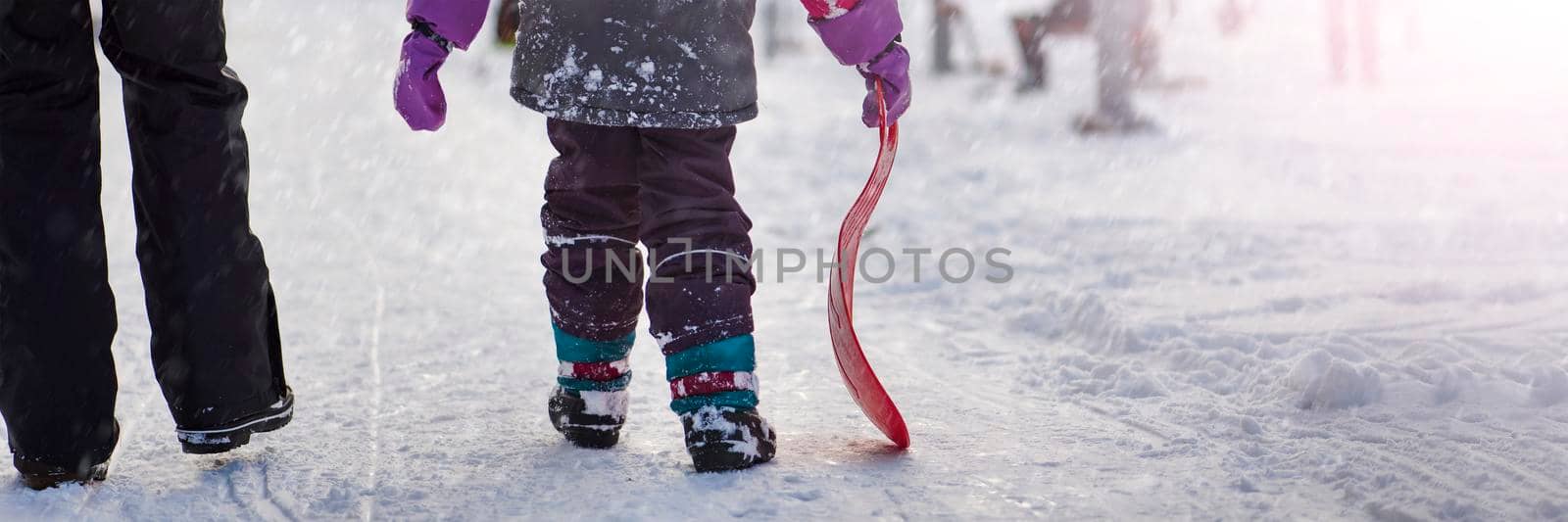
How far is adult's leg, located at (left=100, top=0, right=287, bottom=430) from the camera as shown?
6.84 feet

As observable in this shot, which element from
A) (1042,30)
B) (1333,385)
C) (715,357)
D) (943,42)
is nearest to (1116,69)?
(1042,30)

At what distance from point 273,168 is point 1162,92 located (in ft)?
20.1

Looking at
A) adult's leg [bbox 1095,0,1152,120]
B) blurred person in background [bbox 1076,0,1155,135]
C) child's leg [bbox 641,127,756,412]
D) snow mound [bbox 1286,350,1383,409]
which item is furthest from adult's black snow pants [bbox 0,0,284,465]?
adult's leg [bbox 1095,0,1152,120]

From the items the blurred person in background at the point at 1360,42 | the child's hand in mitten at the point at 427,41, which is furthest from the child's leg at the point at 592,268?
the blurred person in background at the point at 1360,42

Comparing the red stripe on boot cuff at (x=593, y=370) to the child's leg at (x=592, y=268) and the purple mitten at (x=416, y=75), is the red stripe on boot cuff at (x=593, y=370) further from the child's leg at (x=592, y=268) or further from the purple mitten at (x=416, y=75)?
the purple mitten at (x=416, y=75)

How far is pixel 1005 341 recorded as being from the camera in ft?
11.2

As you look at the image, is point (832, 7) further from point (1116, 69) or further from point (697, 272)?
point (1116, 69)

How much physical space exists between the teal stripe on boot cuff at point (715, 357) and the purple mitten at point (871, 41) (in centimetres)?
51

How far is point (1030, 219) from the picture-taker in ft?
16.8

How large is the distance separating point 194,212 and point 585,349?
2.26 feet

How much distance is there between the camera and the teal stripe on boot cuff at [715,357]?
90.2 inches

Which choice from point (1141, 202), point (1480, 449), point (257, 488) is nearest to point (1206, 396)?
point (1480, 449)

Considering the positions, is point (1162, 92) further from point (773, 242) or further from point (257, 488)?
point (257, 488)

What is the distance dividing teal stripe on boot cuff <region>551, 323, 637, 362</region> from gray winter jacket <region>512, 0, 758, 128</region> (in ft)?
1.39
